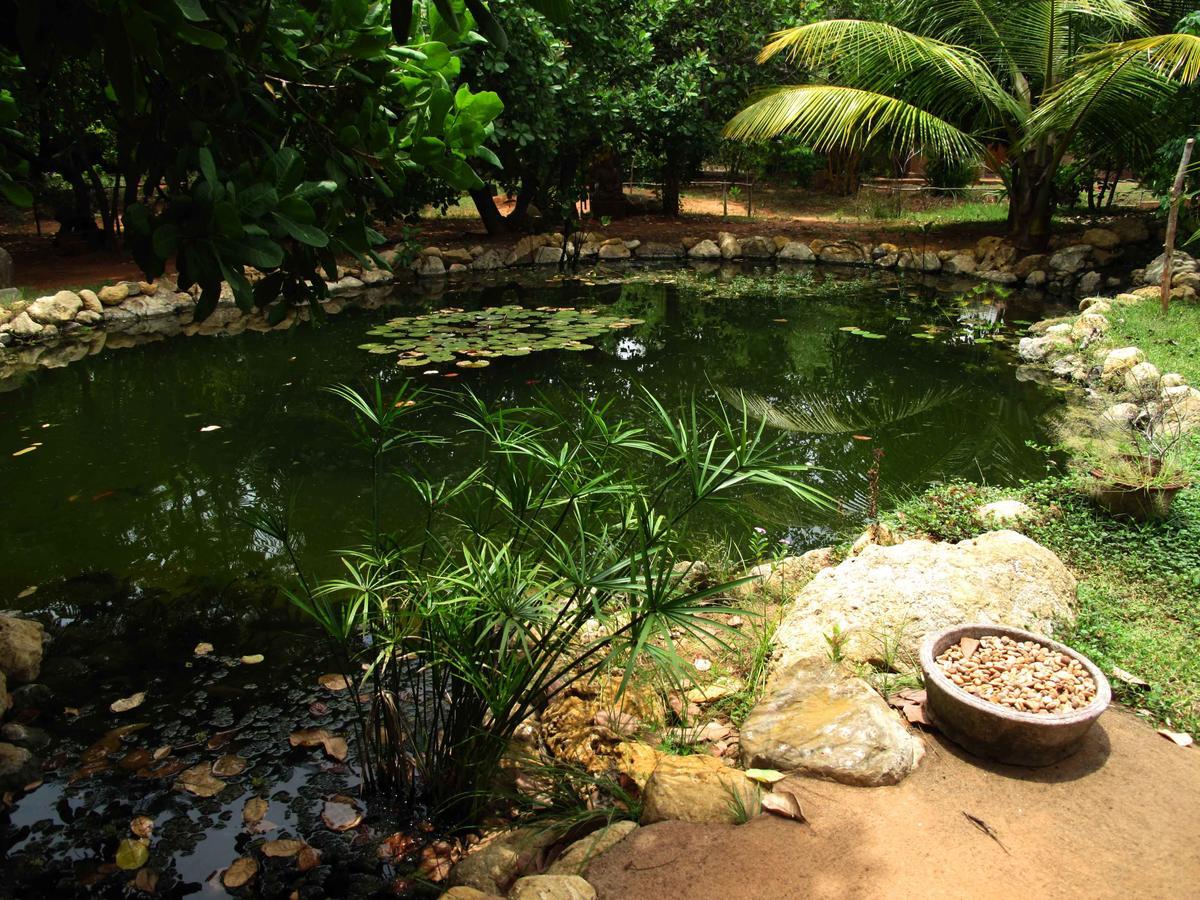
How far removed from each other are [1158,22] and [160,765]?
559 inches

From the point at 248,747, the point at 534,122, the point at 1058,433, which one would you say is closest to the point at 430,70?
the point at 248,747

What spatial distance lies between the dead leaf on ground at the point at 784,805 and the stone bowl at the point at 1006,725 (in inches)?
21.1

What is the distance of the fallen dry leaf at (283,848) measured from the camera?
2.33 metres

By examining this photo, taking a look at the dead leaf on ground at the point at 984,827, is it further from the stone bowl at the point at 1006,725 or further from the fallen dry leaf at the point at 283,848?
the fallen dry leaf at the point at 283,848

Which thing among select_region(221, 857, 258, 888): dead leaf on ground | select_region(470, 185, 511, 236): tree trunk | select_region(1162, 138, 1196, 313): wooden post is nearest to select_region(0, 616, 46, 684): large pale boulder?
select_region(221, 857, 258, 888): dead leaf on ground

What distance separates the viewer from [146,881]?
2258mm

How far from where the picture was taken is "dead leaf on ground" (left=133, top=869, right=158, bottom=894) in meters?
2.23

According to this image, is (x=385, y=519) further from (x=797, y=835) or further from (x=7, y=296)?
(x=7, y=296)

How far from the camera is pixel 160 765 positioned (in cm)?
269

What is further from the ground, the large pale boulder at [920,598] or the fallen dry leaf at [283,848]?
the large pale boulder at [920,598]

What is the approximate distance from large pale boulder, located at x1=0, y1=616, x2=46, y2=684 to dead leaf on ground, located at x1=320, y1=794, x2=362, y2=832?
1431mm

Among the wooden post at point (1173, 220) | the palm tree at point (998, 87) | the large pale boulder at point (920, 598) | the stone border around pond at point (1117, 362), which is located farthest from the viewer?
the palm tree at point (998, 87)

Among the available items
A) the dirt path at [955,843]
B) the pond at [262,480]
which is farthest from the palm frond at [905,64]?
the dirt path at [955,843]

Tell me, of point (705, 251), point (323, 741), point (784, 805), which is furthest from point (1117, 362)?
point (705, 251)
